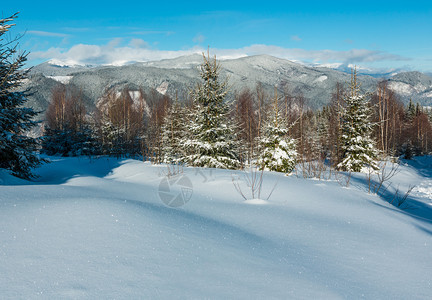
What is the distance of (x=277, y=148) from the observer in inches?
492

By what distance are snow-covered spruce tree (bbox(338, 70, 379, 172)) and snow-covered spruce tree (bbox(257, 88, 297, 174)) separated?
16.9 ft

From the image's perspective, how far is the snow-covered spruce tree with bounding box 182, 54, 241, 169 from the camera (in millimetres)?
12141

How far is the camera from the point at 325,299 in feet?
5.63

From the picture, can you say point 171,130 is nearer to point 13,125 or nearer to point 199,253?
point 13,125

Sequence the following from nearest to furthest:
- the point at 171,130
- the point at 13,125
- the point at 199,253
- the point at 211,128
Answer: the point at 199,253, the point at 13,125, the point at 211,128, the point at 171,130

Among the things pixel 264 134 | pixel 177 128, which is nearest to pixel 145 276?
pixel 264 134

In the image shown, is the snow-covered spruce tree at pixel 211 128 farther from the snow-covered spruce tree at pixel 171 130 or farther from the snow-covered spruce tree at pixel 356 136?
the snow-covered spruce tree at pixel 356 136

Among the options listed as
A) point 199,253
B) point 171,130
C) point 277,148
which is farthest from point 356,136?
point 199,253

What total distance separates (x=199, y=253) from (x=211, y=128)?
33.9 ft

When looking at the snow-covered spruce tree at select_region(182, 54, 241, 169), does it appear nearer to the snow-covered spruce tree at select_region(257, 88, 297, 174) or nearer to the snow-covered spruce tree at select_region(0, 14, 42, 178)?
the snow-covered spruce tree at select_region(257, 88, 297, 174)

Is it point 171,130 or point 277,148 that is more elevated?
point 171,130

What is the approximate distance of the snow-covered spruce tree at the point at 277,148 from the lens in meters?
12.3

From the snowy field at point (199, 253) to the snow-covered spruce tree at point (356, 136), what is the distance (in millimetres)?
12833

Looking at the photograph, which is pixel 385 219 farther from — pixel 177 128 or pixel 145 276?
pixel 177 128
